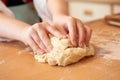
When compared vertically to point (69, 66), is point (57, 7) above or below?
above

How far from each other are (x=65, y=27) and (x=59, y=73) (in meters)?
0.18

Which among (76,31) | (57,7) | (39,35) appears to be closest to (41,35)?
(39,35)

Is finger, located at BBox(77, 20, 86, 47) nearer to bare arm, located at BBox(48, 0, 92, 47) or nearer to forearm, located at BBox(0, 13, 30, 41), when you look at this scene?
bare arm, located at BBox(48, 0, 92, 47)

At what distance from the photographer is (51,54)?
0.61m

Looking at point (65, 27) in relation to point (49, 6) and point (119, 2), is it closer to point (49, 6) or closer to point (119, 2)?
point (49, 6)

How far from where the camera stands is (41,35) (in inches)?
24.3

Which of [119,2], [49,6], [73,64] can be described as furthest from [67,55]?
[119,2]

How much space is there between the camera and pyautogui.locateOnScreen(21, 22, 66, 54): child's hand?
620 millimetres

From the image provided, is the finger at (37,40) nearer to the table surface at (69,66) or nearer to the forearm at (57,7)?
the table surface at (69,66)

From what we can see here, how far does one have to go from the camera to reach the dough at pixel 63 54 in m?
0.60

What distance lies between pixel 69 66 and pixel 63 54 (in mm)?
38

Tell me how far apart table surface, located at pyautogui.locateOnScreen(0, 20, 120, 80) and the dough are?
14 millimetres

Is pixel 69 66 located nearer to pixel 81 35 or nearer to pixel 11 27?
pixel 81 35

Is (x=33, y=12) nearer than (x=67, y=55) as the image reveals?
No
